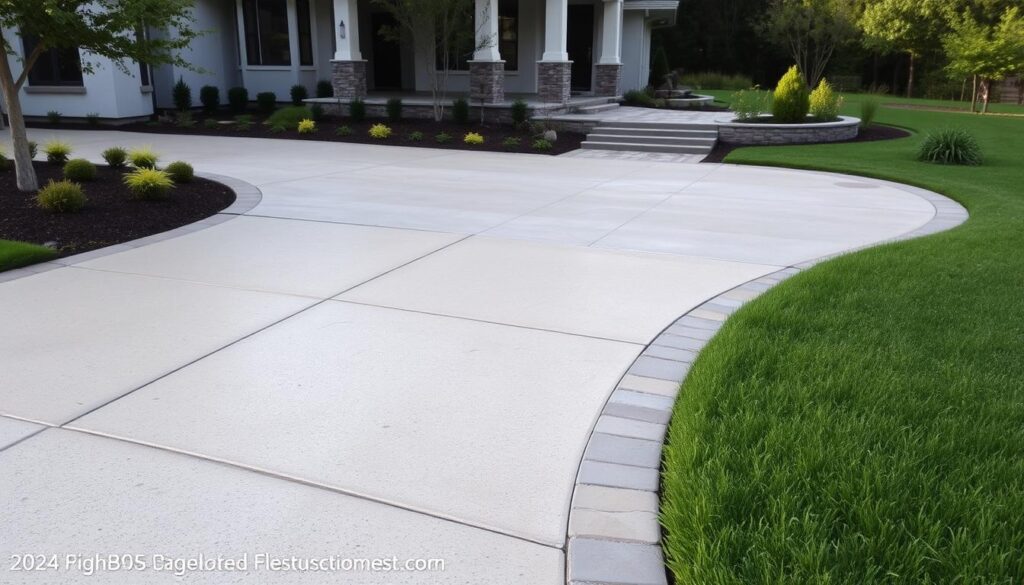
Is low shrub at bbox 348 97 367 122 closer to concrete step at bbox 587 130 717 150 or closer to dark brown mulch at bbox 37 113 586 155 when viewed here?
dark brown mulch at bbox 37 113 586 155

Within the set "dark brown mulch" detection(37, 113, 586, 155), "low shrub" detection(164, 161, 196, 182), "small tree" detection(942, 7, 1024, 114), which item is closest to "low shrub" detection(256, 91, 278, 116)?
"dark brown mulch" detection(37, 113, 586, 155)

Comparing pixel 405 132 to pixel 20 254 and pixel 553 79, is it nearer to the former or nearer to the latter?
pixel 553 79

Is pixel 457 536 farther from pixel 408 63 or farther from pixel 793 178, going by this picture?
pixel 408 63

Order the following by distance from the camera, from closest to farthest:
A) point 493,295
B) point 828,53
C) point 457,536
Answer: point 457,536 → point 493,295 → point 828,53

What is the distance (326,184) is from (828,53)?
1276 inches

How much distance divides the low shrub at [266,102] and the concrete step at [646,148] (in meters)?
9.93

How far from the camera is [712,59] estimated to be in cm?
4066

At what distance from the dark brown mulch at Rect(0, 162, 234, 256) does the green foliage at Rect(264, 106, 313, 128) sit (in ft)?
25.3

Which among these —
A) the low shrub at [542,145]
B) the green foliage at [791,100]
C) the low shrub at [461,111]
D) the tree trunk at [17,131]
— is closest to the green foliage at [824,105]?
the green foliage at [791,100]

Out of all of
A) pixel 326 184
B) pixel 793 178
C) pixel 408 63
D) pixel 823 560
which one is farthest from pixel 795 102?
pixel 823 560

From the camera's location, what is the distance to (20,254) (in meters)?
6.03

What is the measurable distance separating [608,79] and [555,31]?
3.61 meters

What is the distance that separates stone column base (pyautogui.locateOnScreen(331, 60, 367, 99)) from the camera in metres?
18.4

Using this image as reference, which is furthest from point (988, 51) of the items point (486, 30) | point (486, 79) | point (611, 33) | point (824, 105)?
point (486, 79)
